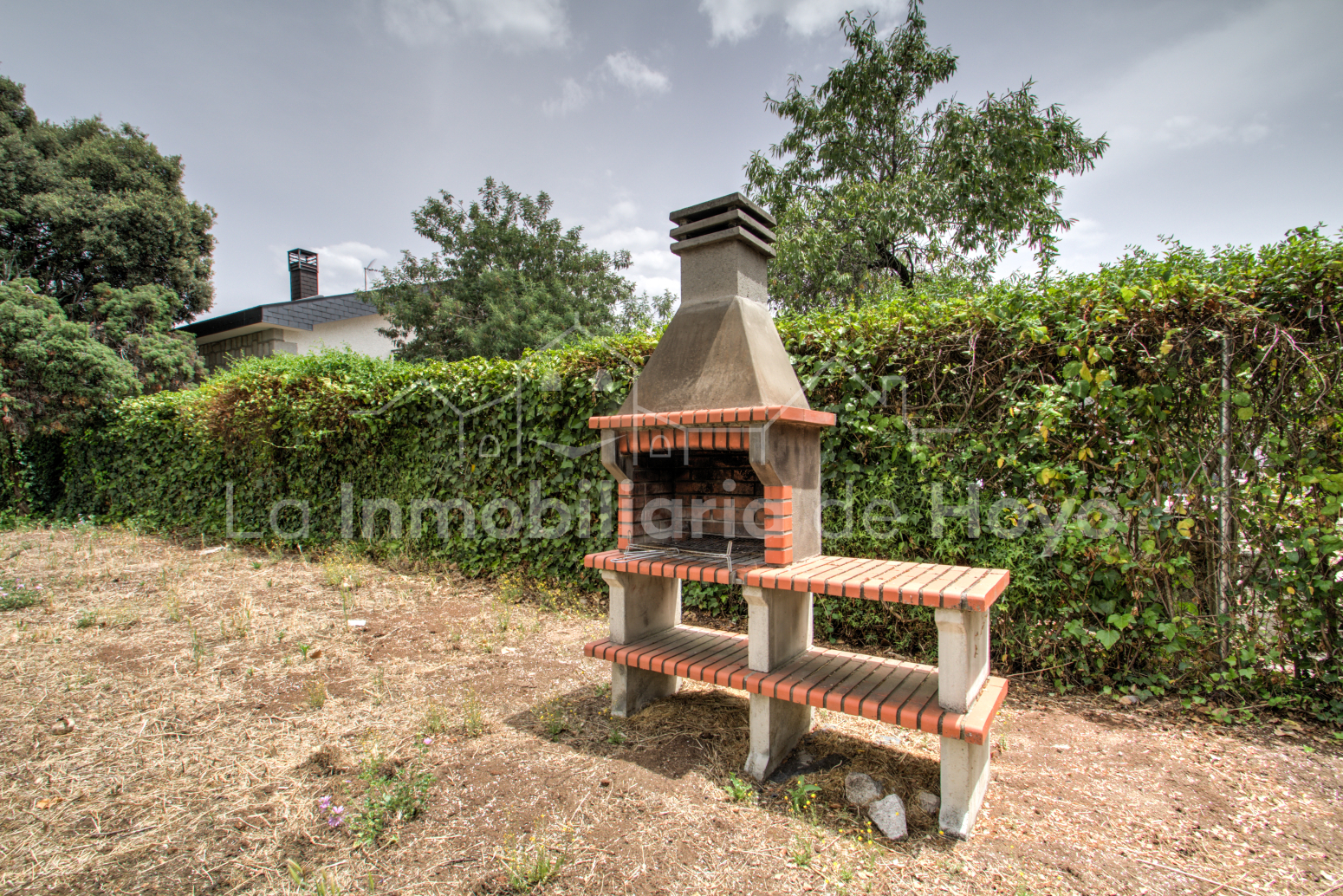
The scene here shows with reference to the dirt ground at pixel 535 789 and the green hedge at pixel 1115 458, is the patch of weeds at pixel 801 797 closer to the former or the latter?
the dirt ground at pixel 535 789

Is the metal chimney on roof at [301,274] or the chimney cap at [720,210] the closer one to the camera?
the chimney cap at [720,210]

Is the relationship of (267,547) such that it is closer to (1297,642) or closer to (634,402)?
(634,402)

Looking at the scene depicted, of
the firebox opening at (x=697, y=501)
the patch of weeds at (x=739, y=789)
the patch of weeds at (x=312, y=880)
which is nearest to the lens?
the patch of weeds at (x=312, y=880)

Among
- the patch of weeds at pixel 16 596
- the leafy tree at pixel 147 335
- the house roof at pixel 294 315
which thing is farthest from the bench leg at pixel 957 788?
the house roof at pixel 294 315

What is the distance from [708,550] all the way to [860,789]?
4.46 ft

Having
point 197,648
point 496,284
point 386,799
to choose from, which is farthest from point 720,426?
point 496,284

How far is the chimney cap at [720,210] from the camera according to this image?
126 inches

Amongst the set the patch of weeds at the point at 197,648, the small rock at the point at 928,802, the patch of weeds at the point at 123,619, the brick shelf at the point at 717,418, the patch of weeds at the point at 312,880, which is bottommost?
the small rock at the point at 928,802

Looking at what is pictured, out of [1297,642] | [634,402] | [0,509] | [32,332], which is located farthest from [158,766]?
[0,509]

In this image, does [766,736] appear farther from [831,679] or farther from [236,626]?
[236,626]

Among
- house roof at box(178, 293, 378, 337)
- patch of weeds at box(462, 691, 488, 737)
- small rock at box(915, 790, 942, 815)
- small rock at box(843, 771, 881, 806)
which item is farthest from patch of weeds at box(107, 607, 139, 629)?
house roof at box(178, 293, 378, 337)

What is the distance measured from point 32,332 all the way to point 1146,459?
1438 cm

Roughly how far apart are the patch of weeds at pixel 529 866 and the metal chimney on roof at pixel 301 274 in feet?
64.8

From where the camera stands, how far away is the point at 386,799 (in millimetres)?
2273
